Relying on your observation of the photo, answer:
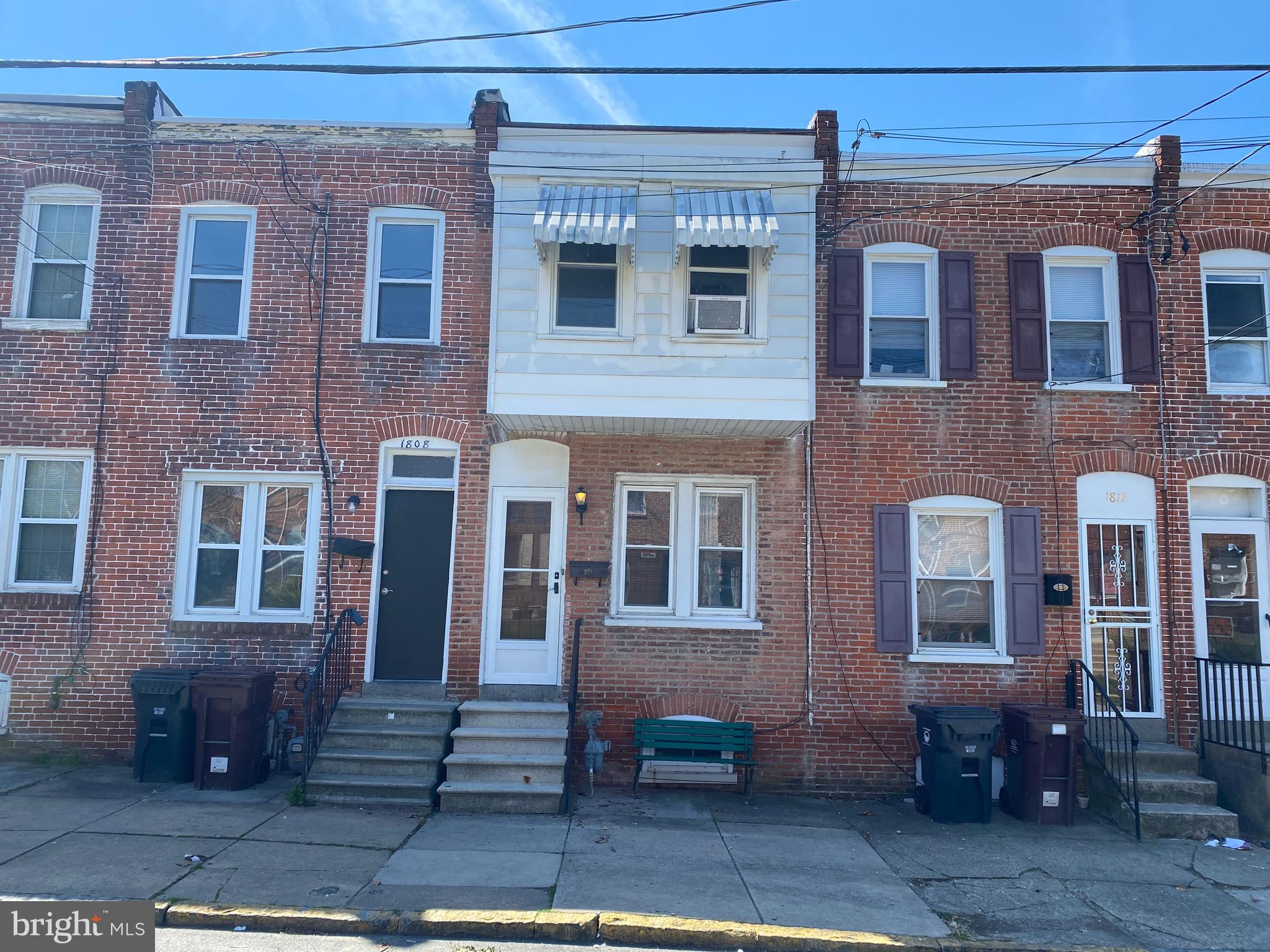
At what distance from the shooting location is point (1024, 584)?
31.1ft

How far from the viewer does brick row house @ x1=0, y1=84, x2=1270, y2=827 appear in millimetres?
9258

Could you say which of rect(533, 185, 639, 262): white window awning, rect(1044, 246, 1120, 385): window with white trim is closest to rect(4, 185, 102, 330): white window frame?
rect(533, 185, 639, 262): white window awning

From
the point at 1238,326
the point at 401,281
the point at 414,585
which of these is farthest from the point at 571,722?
the point at 1238,326

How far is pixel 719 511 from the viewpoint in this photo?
32.1ft

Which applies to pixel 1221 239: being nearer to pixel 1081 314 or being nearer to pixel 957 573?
pixel 1081 314

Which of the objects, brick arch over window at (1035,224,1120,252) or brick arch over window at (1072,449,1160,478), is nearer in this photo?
brick arch over window at (1072,449,1160,478)

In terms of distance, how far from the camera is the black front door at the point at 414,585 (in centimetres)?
948

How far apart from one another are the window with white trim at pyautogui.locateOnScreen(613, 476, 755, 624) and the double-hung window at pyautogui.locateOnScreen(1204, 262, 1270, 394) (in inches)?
217

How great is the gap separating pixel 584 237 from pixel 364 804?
5771 mm

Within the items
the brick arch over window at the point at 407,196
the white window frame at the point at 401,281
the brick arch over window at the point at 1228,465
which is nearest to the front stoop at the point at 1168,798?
the brick arch over window at the point at 1228,465

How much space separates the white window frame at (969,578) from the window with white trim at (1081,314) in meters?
1.76

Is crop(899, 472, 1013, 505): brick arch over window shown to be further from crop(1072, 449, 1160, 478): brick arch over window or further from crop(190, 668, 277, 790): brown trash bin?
crop(190, 668, 277, 790): brown trash bin

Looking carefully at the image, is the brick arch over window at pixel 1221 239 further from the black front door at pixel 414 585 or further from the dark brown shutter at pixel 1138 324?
the black front door at pixel 414 585

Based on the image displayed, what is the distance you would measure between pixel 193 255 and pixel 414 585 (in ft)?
14.8
